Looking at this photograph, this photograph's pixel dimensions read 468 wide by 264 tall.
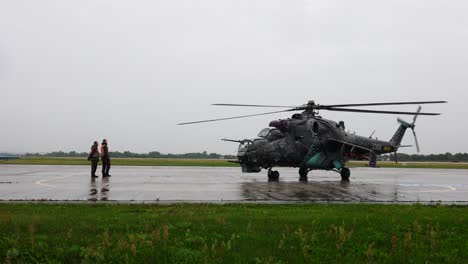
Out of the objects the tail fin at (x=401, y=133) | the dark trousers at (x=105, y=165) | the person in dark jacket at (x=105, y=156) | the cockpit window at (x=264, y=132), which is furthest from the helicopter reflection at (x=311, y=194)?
the tail fin at (x=401, y=133)

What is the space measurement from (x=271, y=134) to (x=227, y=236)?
649 inches

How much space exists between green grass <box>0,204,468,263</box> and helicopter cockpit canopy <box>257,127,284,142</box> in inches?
528

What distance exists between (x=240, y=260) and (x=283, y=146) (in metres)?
17.4

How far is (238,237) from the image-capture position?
617cm

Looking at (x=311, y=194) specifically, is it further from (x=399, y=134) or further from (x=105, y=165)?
(x=399, y=134)

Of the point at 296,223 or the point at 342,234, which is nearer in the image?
the point at 342,234

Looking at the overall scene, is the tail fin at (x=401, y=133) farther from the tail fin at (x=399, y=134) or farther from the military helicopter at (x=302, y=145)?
the military helicopter at (x=302, y=145)

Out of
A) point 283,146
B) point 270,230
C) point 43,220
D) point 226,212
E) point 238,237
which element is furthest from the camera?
point 283,146

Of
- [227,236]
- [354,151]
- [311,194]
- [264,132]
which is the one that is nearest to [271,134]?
[264,132]

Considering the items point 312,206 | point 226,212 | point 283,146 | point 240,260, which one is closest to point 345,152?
point 283,146

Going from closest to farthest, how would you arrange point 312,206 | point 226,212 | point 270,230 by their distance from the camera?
point 270,230 < point 226,212 < point 312,206

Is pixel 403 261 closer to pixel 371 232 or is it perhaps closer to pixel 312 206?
pixel 371 232

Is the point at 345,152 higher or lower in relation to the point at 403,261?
higher

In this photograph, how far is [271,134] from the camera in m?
22.6
